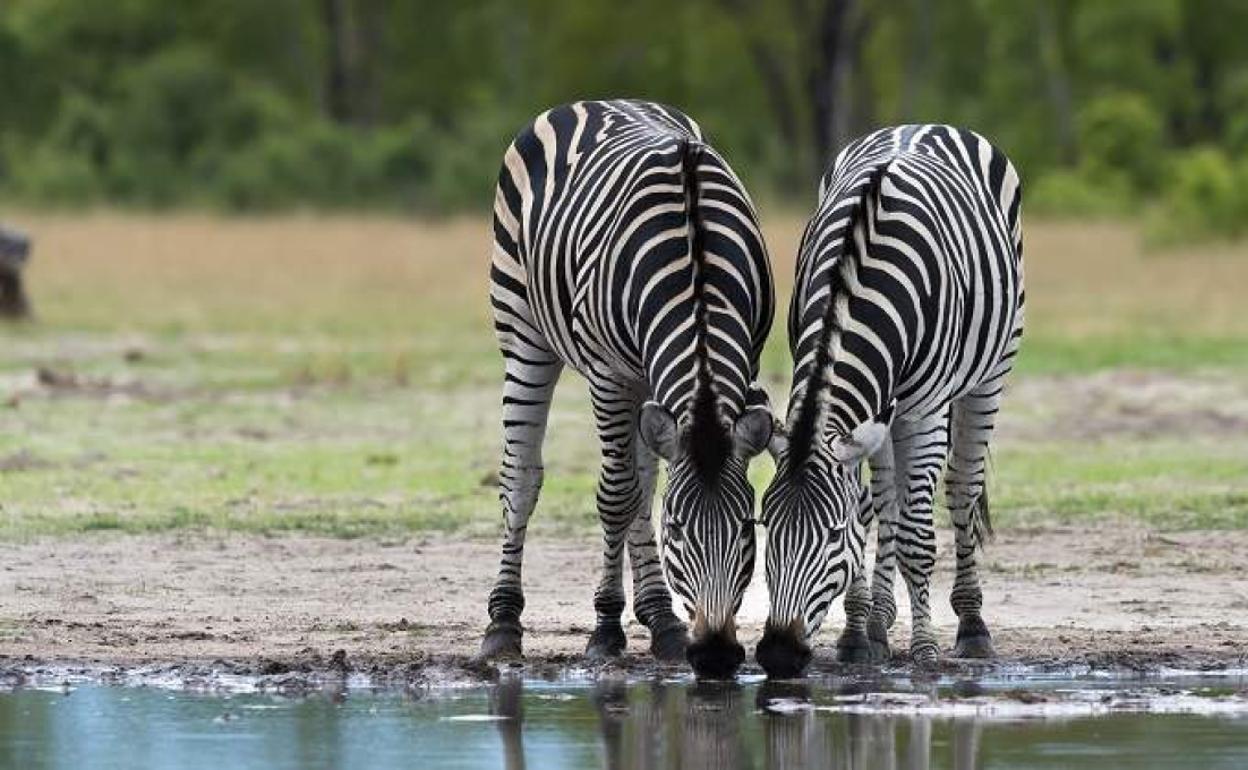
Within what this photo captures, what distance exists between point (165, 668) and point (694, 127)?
279cm

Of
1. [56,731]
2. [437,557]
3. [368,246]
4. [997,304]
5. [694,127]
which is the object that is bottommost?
[56,731]

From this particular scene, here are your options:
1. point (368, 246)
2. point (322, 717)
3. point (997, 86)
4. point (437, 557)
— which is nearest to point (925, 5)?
point (997, 86)

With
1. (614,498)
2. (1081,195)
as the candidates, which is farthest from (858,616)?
(1081,195)

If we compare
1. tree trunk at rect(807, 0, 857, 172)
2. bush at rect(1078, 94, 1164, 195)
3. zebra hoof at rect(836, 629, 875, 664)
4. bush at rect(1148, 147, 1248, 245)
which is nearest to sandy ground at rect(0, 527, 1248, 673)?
zebra hoof at rect(836, 629, 875, 664)

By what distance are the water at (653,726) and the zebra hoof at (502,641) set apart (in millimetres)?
389

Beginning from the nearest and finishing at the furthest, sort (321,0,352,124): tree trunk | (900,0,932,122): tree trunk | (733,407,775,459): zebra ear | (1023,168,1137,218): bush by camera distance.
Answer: (733,407,775,459): zebra ear, (1023,168,1137,218): bush, (900,0,932,122): tree trunk, (321,0,352,124): tree trunk

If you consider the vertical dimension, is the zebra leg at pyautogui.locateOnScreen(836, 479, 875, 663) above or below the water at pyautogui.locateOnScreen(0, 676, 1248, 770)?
above

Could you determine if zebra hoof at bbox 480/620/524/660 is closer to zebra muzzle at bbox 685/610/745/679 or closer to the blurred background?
zebra muzzle at bbox 685/610/745/679

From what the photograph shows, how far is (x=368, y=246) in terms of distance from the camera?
31.8 meters

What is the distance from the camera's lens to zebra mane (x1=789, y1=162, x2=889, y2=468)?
23.5 ft

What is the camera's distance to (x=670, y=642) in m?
8.34

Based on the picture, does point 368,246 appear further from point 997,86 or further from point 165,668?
point 997,86

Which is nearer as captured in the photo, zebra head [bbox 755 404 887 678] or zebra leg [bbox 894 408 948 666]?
zebra head [bbox 755 404 887 678]

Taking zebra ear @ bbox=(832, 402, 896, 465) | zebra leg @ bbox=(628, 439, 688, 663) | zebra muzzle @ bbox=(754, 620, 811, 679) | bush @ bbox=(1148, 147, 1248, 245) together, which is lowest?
zebra muzzle @ bbox=(754, 620, 811, 679)
